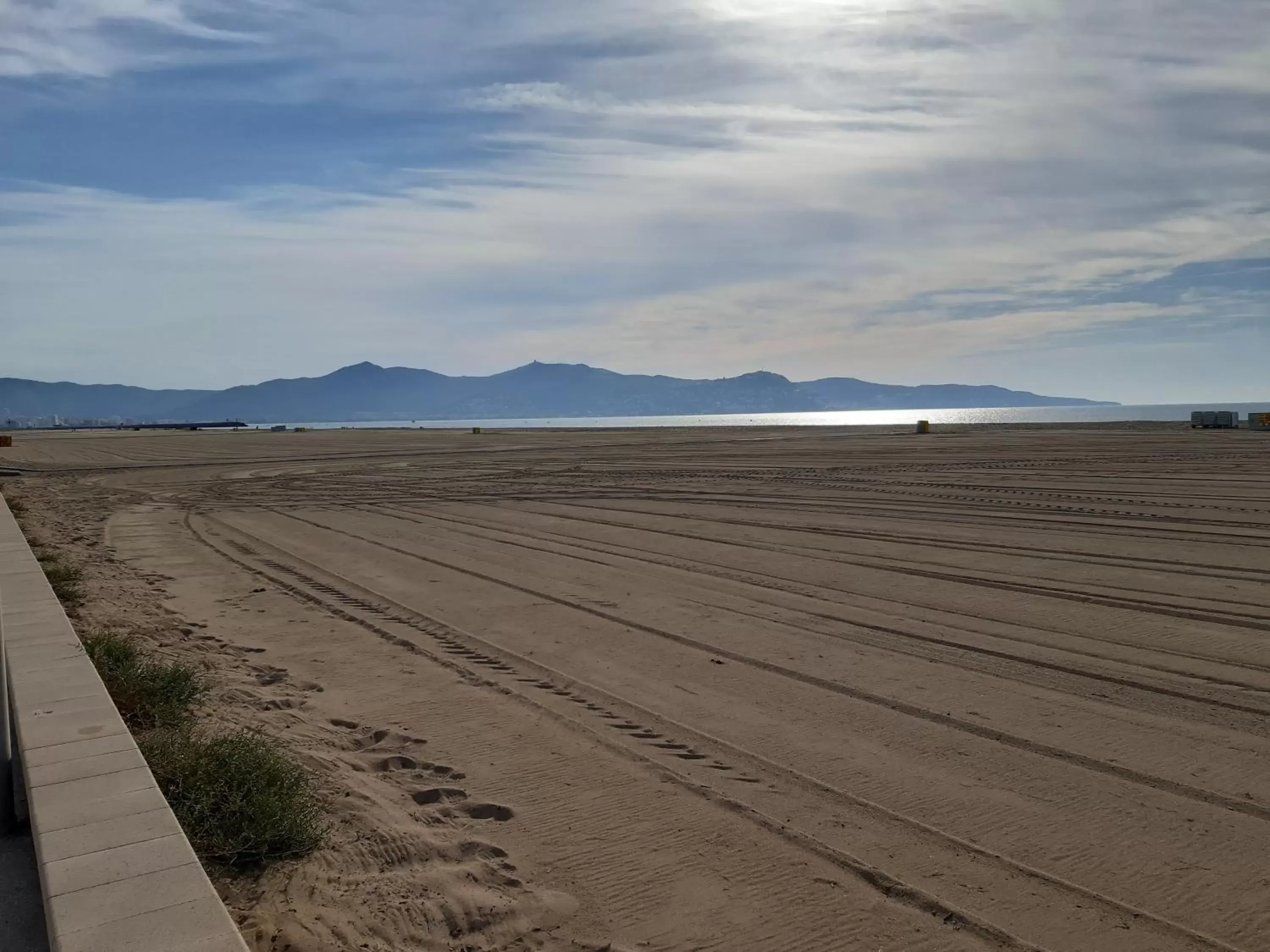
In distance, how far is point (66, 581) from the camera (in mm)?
9234

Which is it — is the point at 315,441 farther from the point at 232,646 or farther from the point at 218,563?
the point at 232,646

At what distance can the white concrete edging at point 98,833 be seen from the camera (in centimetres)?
272

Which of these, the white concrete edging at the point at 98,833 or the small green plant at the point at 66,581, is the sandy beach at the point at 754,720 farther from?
the white concrete edging at the point at 98,833

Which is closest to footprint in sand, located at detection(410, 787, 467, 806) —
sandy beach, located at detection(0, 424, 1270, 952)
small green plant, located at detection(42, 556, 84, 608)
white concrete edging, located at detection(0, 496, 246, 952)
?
sandy beach, located at detection(0, 424, 1270, 952)

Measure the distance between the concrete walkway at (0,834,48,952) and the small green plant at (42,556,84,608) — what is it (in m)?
4.37

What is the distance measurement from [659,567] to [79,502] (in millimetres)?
15482

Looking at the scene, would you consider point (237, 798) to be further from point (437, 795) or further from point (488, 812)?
point (488, 812)

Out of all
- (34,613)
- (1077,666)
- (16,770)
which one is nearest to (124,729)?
(16,770)

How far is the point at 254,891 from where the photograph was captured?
3592mm

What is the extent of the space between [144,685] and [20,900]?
97.0 inches

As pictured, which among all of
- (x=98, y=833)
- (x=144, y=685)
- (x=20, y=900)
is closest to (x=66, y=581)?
(x=144, y=685)

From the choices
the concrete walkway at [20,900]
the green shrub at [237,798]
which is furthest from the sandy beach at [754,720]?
the concrete walkway at [20,900]

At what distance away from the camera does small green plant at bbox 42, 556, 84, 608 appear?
8.55 meters

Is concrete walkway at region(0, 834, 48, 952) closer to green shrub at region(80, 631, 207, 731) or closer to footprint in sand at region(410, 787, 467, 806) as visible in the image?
green shrub at region(80, 631, 207, 731)
